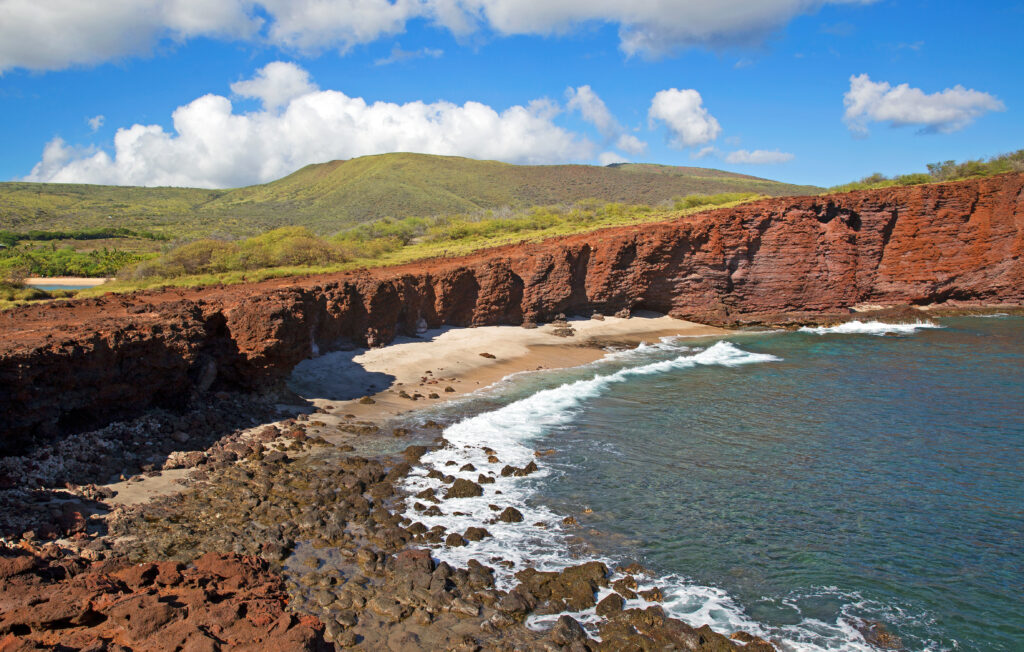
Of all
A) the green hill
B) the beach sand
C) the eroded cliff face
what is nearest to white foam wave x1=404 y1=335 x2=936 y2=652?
the beach sand

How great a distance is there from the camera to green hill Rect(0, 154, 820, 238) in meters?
87.8

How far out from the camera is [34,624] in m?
5.34

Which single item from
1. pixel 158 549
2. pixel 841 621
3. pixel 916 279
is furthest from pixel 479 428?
pixel 916 279

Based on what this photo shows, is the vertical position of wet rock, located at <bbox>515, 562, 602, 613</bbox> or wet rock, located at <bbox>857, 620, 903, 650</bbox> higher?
wet rock, located at <bbox>515, 562, 602, 613</bbox>

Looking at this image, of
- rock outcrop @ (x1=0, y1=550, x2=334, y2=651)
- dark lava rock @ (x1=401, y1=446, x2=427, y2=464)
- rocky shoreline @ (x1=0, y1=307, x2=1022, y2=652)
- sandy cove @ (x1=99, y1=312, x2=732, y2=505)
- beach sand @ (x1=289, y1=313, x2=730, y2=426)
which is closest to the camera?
rock outcrop @ (x1=0, y1=550, x2=334, y2=651)

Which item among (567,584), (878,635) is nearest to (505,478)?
(567,584)

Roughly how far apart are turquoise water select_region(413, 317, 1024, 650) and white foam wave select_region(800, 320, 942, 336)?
10224 mm

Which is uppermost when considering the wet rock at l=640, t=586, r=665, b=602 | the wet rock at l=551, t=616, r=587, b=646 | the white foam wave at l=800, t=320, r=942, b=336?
the wet rock at l=551, t=616, r=587, b=646

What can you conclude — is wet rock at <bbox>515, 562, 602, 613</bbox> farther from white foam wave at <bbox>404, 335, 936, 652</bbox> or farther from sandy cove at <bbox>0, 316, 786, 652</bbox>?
white foam wave at <bbox>404, 335, 936, 652</bbox>

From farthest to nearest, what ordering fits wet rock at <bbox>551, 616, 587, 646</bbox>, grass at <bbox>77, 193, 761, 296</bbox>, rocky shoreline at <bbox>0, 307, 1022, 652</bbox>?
grass at <bbox>77, 193, 761, 296</bbox>
wet rock at <bbox>551, 616, 587, 646</bbox>
rocky shoreline at <bbox>0, 307, 1022, 652</bbox>

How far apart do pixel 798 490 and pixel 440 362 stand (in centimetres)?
1497

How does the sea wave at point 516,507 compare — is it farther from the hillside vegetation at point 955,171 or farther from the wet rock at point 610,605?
the hillside vegetation at point 955,171

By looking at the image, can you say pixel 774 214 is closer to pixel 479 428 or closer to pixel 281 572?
pixel 479 428

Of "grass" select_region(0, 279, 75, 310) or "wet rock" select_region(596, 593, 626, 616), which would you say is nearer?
"wet rock" select_region(596, 593, 626, 616)
